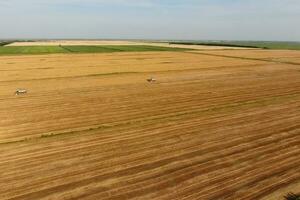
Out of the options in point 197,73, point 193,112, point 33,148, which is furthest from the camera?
point 197,73

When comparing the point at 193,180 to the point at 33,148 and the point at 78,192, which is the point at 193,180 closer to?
the point at 78,192

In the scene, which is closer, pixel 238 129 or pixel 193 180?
pixel 193 180

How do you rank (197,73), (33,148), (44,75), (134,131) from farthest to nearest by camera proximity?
(197,73)
(44,75)
(134,131)
(33,148)

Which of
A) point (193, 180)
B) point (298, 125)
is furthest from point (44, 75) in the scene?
point (193, 180)

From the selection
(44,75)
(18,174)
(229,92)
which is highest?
(18,174)

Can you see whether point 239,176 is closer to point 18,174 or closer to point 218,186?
point 218,186

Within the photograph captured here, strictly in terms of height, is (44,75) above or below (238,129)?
below

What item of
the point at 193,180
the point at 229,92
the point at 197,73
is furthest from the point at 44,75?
the point at 193,180
